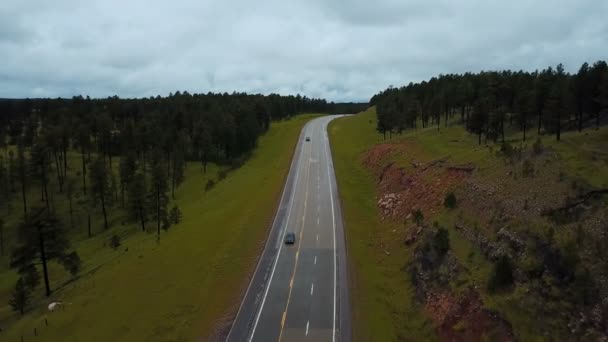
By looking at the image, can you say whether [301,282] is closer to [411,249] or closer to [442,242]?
[411,249]

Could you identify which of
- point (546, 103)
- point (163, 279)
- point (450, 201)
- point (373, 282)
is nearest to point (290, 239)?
point (373, 282)

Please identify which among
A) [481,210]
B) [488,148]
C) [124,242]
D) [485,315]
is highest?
[488,148]

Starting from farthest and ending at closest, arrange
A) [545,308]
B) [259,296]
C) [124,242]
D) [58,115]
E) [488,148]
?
1. [58,115]
2. [124,242]
3. [488,148]
4. [259,296]
5. [545,308]

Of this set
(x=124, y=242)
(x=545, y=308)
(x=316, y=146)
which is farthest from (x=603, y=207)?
(x=316, y=146)

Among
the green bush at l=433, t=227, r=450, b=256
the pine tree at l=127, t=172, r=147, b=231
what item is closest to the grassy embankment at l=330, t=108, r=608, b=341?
the green bush at l=433, t=227, r=450, b=256

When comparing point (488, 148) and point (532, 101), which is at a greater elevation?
point (532, 101)

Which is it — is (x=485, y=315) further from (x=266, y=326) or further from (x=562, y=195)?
(x=266, y=326)

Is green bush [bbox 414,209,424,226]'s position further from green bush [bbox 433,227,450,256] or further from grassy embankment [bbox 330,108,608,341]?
green bush [bbox 433,227,450,256]
